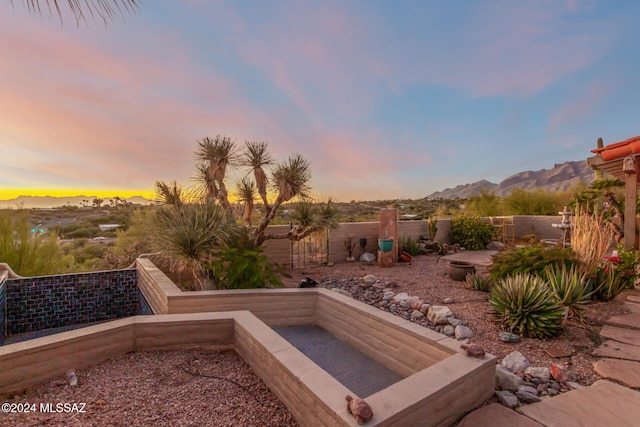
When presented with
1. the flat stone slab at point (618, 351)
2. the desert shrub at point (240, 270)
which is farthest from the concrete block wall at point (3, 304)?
the flat stone slab at point (618, 351)

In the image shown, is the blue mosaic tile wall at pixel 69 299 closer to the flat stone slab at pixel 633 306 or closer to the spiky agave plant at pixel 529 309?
the spiky agave plant at pixel 529 309

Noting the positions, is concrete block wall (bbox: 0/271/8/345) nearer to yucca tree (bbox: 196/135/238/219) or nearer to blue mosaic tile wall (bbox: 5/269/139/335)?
blue mosaic tile wall (bbox: 5/269/139/335)

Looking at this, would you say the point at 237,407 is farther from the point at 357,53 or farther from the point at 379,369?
the point at 357,53

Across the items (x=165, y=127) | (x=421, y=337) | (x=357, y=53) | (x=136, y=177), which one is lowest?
(x=421, y=337)

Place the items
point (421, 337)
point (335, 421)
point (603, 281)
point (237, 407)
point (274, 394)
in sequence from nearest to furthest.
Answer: point (335, 421), point (237, 407), point (274, 394), point (421, 337), point (603, 281)

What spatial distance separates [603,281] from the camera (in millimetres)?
4680

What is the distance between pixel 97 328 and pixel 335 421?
2.47 m

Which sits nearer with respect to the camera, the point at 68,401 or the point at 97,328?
the point at 68,401

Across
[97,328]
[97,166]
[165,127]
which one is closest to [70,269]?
[97,166]

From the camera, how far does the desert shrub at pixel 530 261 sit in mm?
4578

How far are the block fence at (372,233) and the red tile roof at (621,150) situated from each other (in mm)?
4991

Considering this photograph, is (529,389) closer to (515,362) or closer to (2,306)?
(515,362)

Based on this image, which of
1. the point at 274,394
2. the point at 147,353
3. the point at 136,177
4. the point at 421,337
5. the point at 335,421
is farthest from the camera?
the point at 136,177

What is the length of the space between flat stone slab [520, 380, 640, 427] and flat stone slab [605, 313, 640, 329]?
5.93 ft
